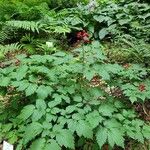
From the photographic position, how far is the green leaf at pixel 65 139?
286 cm

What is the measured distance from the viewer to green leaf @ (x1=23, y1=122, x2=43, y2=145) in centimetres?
294

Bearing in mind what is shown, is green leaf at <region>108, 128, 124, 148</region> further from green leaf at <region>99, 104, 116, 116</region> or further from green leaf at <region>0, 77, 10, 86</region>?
green leaf at <region>0, 77, 10, 86</region>

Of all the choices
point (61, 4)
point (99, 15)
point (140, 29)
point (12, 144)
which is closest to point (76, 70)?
point (12, 144)

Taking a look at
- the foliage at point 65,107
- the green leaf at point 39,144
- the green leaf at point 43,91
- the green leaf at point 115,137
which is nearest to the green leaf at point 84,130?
the foliage at point 65,107

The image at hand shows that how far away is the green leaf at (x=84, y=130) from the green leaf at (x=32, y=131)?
0.32 metres

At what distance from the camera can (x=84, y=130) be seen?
2.93m

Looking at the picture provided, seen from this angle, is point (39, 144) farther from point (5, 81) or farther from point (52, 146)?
point (5, 81)

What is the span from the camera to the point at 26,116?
9.98 ft

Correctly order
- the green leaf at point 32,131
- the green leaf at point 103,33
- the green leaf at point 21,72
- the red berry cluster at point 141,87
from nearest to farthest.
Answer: the green leaf at point 32,131, the green leaf at point 21,72, the red berry cluster at point 141,87, the green leaf at point 103,33

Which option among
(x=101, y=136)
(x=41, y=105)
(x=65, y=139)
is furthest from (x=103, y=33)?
(x=65, y=139)

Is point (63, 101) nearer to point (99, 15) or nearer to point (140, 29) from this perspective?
point (140, 29)

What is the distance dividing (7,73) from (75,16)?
121 inches

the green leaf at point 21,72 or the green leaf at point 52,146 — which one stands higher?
the green leaf at point 21,72

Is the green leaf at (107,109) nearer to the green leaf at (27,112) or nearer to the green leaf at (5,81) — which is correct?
the green leaf at (27,112)
